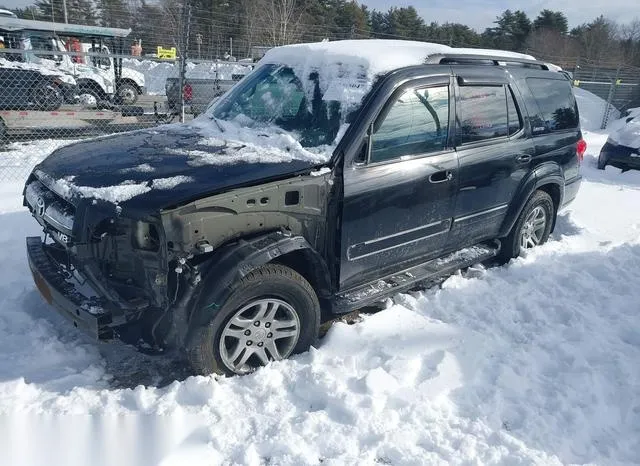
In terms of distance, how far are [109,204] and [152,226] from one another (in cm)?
25

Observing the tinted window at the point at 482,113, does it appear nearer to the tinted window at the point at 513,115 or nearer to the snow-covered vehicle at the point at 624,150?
the tinted window at the point at 513,115

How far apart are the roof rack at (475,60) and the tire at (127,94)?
11.6 m

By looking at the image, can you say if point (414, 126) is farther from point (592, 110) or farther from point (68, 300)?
point (592, 110)

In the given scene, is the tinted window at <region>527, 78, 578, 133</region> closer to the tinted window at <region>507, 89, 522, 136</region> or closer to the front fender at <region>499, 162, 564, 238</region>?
the tinted window at <region>507, 89, 522, 136</region>

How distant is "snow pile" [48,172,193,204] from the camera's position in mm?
2764

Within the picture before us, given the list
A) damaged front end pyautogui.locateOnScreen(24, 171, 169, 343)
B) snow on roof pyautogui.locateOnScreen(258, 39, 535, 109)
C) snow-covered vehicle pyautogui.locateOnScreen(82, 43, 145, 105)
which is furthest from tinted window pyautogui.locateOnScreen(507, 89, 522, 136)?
snow-covered vehicle pyautogui.locateOnScreen(82, 43, 145, 105)

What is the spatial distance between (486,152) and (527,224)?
1.26 meters

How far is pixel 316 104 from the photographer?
3717 mm

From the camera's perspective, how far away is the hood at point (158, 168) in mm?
2773

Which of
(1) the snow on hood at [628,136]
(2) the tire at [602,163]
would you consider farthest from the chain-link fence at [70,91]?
(1) the snow on hood at [628,136]

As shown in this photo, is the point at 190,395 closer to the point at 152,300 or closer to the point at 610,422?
the point at 152,300

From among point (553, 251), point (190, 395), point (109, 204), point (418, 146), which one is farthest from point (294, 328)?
point (553, 251)

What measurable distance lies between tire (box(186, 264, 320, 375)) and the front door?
1.35 ft

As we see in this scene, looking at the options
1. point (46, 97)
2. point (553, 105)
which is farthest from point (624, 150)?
point (46, 97)
